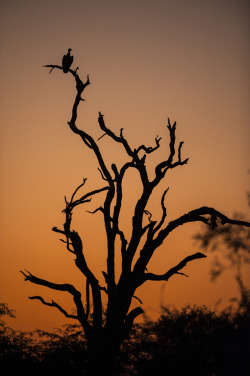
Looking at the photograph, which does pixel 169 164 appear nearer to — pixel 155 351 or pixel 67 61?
pixel 67 61

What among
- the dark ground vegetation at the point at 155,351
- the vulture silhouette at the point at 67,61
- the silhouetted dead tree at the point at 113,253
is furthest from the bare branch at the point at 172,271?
the dark ground vegetation at the point at 155,351

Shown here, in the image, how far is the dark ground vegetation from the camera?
25.9 m

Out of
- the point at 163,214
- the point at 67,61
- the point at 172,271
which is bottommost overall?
the point at 172,271

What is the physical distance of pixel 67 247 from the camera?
1505 cm

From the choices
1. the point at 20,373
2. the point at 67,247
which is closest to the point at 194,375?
the point at 20,373

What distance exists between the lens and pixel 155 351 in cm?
2717

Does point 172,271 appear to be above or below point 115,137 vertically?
below

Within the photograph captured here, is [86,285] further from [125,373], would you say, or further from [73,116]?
[125,373]

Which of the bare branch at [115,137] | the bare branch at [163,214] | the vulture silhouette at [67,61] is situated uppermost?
the vulture silhouette at [67,61]

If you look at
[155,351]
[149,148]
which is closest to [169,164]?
[149,148]

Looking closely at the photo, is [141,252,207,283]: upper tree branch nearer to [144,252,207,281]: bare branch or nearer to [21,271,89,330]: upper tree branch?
[144,252,207,281]: bare branch

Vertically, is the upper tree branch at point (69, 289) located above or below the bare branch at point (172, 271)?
below

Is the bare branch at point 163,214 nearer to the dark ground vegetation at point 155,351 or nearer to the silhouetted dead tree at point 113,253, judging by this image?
the silhouetted dead tree at point 113,253

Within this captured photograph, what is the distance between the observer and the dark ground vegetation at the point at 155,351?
25.9 m
